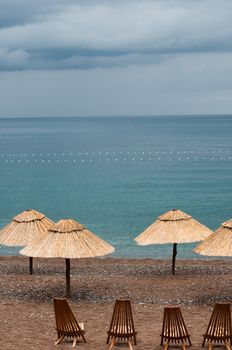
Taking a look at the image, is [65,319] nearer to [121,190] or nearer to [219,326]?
[219,326]

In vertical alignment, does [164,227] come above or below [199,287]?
above

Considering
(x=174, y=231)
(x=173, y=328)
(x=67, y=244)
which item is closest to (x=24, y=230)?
(x=67, y=244)

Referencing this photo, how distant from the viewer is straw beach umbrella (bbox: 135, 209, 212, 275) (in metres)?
16.1

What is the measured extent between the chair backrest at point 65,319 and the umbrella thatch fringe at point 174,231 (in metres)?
5.62

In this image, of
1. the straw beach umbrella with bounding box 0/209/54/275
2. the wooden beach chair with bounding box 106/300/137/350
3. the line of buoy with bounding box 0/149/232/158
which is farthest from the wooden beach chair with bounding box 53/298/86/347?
the line of buoy with bounding box 0/149/232/158

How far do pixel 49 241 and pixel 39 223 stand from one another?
A: 136 inches

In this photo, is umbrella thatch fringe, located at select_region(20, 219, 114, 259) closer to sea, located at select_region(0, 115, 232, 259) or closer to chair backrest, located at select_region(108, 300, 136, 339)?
chair backrest, located at select_region(108, 300, 136, 339)

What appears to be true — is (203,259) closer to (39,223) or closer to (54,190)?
(39,223)

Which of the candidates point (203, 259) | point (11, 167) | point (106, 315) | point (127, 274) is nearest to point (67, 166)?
point (11, 167)

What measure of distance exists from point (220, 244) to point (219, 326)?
3.23 meters

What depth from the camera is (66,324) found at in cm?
1074

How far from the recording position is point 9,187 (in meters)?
50.1

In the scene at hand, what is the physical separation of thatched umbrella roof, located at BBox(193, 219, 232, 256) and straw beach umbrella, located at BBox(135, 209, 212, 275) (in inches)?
97.4

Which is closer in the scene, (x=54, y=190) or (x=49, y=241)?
(x=49, y=241)
